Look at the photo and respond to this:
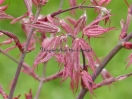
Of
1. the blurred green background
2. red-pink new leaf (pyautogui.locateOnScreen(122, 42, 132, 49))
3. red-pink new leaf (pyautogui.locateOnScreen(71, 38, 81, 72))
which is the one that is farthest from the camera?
the blurred green background

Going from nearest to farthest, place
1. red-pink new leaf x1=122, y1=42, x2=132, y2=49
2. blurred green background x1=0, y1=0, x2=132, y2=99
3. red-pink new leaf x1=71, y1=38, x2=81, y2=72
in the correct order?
1. red-pink new leaf x1=71, y1=38, x2=81, y2=72
2. red-pink new leaf x1=122, y1=42, x2=132, y2=49
3. blurred green background x1=0, y1=0, x2=132, y2=99

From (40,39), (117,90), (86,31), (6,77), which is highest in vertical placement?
(86,31)

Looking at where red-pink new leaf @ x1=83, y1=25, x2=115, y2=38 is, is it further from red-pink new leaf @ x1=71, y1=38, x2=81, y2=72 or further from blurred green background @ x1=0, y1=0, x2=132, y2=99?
blurred green background @ x1=0, y1=0, x2=132, y2=99

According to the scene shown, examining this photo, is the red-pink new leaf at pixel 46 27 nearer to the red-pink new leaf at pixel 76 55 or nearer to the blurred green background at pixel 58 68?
the red-pink new leaf at pixel 76 55

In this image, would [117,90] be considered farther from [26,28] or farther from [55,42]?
[55,42]

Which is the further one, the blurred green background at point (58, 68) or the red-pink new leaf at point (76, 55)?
the blurred green background at point (58, 68)

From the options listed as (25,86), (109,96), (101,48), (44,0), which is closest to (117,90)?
(109,96)

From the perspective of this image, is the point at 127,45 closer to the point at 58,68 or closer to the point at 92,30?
the point at 92,30

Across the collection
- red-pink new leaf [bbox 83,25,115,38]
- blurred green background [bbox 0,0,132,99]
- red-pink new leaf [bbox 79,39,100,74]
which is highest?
red-pink new leaf [bbox 83,25,115,38]

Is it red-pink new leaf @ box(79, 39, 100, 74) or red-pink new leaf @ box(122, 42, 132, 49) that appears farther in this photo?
red-pink new leaf @ box(122, 42, 132, 49)

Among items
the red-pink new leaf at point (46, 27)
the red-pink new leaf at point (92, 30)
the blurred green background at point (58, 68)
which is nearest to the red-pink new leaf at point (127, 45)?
the red-pink new leaf at point (92, 30)

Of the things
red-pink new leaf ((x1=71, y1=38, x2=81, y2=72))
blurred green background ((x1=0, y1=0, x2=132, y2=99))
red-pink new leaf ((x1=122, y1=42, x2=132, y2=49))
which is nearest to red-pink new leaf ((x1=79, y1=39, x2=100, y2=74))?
red-pink new leaf ((x1=71, y1=38, x2=81, y2=72))
